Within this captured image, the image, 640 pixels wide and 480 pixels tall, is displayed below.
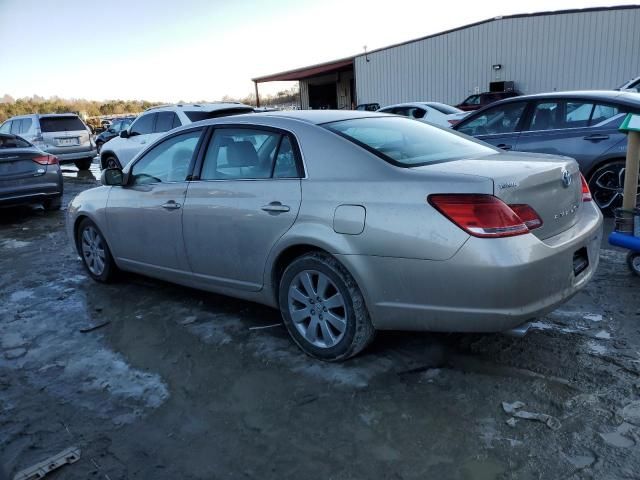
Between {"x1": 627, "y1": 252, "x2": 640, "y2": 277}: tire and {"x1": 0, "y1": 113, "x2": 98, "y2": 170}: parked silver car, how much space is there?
49.5 feet

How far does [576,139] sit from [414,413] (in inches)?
196

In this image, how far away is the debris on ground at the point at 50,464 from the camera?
2539mm

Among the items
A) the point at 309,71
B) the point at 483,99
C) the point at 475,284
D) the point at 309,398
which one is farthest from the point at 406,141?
the point at 309,71

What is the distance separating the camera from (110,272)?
5184 mm

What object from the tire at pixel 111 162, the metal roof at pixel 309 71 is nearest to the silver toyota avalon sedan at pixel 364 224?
the tire at pixel 111 162

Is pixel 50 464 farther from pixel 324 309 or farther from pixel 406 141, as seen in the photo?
pixel 406 141

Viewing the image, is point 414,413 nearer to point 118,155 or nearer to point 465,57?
point 118,155

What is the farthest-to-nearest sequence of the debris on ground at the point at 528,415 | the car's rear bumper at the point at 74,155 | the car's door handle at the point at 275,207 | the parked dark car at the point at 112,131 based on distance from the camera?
the parked dark car at the point at 112,131 < the car's rear bumper at the point at 74,155 < the car's door handle at the point at 275,207 < the debris on ground at the point at 528,415

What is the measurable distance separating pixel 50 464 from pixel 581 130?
636cm

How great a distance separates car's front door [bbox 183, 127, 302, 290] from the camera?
350 cm

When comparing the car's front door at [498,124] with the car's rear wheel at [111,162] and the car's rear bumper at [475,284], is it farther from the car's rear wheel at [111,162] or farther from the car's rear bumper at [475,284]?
the car's rear wheel at [111,162]

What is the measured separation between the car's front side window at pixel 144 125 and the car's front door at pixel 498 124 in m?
6.97

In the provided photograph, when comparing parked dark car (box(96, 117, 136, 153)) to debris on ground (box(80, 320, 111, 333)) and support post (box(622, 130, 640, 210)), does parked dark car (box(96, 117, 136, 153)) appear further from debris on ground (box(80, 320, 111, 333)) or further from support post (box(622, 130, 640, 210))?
support post (box(622, 130, 640, 210))

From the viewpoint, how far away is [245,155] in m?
3.87
